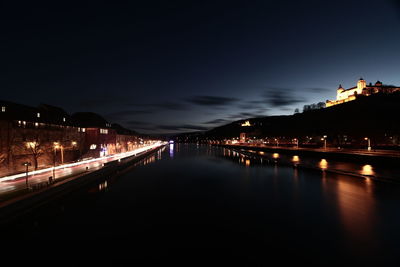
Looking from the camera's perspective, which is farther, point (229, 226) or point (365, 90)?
point (365, 90)

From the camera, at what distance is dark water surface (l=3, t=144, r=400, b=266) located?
10344mm

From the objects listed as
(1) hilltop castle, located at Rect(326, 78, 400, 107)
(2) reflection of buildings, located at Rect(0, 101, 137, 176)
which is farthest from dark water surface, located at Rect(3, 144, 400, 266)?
(1) hilltop castle, located at Rect(326, 78, 400, 107)

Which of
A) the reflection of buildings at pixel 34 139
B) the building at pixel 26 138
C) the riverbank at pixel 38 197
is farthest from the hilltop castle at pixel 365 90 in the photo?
the riverbank at pixel 38 197

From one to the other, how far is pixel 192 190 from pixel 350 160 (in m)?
30.4

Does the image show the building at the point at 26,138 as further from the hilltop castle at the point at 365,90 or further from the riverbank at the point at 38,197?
the hilltop castle at the point at 365,90

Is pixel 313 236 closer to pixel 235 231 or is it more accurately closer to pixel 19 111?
pixel 235 231

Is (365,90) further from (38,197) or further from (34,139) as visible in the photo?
(38,197)

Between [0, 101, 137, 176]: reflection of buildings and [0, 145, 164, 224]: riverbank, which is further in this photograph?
[0, 101, 137, 176]: reflection of buildings

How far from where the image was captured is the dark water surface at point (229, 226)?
10.3m

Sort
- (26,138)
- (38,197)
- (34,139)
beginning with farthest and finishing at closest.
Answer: (34,139)
(26,138)
(38,197)

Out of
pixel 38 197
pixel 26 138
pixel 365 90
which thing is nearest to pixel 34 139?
pixel 26 138

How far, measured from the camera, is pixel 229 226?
45.1 ft

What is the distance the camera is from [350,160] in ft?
128

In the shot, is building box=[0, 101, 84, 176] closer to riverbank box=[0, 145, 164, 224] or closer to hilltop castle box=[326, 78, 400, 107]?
riverbank box=[0, 145, 164, 224]
